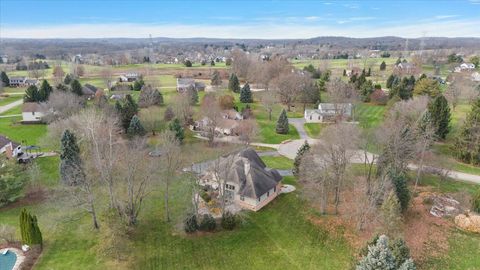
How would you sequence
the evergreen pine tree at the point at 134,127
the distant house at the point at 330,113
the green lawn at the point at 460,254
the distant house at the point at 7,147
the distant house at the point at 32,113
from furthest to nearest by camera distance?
the distant house at the point at 330,113
the distant house at the point at 32,113
the evergreen pine tree at the point at 134,127
the distant house at the point at 7,147
the green lawn at the point at 460,254

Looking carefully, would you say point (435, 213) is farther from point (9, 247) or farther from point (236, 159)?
point (9, 247)

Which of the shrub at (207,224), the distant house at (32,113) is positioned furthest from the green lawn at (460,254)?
the distant house at (32,113)

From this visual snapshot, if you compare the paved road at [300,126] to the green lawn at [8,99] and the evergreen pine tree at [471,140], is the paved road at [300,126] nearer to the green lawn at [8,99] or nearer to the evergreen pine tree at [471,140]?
the evergreen pine tree at [471,140]

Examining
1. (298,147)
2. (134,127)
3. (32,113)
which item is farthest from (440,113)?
(32,113)

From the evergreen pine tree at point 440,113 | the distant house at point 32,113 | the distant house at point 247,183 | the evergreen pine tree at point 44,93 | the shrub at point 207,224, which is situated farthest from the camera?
the evergreen pine tree at point 44,93

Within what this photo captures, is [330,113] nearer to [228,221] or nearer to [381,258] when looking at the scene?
[228,221]
